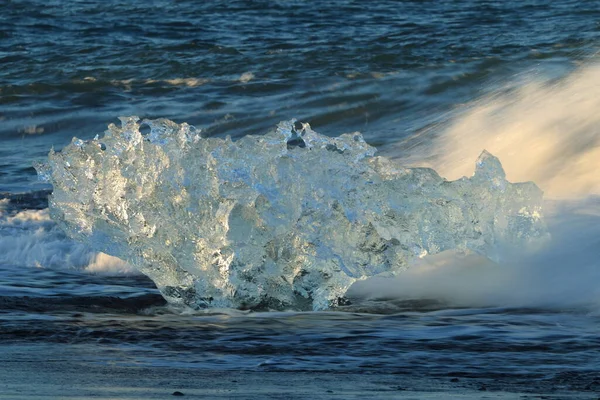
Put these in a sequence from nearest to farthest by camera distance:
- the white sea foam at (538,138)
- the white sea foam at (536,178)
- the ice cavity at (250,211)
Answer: the ice cavity at (250,211)
the white sea foam at (536,178)
the white sea foam at (538,138)

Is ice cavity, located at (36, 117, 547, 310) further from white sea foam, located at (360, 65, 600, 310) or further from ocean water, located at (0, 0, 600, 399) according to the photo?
white sea foam, located at (360, 65, 600, 310)

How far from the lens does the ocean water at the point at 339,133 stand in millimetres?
4629

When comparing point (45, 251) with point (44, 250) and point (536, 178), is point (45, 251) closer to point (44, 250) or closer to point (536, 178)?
point (44, 250)

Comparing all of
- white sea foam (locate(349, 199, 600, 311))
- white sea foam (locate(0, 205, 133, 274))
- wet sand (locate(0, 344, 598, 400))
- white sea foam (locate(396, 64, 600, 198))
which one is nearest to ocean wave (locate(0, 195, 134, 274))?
white sea foam (locate(0, 205, 133, 274))

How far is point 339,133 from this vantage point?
11.6m

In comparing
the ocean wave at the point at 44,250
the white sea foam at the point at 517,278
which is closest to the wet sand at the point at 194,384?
the white sea foam at the point at 517,278

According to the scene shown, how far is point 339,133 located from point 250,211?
6.05m

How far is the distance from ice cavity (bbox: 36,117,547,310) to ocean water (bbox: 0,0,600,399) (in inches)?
8.0

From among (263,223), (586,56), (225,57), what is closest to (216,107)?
(225,57)

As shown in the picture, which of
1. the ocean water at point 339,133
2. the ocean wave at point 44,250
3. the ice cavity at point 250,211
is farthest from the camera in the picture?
the ocean wave at point 44,250

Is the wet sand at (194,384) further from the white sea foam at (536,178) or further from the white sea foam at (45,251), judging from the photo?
the white sea foam at (45,251)

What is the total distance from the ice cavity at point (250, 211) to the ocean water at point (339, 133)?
204 mm

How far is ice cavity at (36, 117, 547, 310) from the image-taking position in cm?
562

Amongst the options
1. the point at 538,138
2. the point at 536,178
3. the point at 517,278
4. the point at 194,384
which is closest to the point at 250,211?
the point at 517,278
